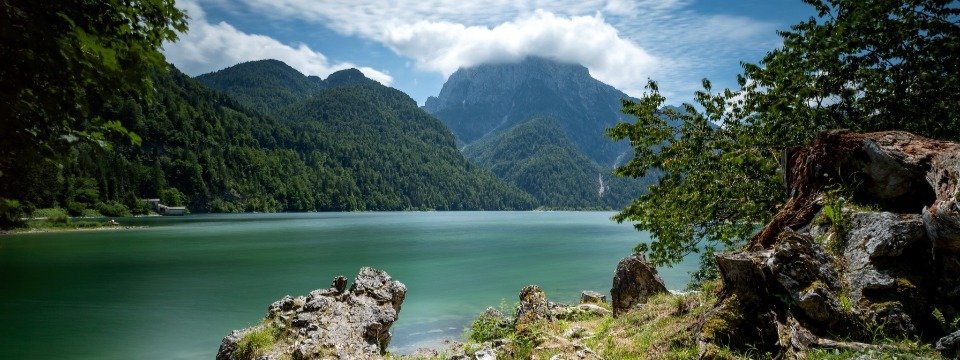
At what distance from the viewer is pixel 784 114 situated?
41.1 feet

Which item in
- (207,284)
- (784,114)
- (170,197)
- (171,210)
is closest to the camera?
(784,114)

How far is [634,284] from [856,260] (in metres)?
11.1

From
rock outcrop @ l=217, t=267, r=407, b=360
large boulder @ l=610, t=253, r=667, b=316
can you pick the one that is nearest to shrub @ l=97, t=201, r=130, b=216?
rock outcrop @ l=217, t=267, r=407, b=360

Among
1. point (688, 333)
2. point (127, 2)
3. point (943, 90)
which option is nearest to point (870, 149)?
point (688, 333)

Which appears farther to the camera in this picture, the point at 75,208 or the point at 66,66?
the point at 75,208

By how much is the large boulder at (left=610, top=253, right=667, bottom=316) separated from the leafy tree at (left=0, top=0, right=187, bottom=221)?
50.4 ft

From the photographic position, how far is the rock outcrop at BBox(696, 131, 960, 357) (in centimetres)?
590

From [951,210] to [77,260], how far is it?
62602 millimetres

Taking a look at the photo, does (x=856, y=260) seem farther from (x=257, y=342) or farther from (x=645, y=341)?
(x=257, y=342)

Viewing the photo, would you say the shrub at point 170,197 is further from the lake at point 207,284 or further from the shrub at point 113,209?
the lake at point 207,284

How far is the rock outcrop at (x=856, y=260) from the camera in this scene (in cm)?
590

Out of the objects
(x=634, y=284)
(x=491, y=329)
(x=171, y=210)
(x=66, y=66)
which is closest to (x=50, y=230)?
(x=171, y=210)

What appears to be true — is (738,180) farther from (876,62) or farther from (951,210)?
(951,210)

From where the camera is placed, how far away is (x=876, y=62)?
12.0m
